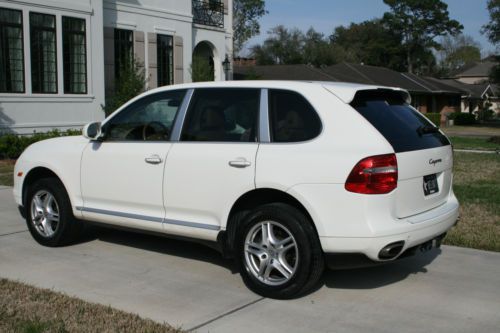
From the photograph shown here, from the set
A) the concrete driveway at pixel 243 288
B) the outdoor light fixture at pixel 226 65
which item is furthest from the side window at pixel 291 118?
the outdoor light fixture at pixel 226 65

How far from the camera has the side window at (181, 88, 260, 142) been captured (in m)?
5.39

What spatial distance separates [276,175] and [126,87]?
15012mm

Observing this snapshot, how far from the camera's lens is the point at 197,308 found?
4836mm

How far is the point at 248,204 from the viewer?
530 cm

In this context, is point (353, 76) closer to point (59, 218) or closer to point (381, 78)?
point (381, 78)

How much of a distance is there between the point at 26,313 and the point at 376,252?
2.68 meters

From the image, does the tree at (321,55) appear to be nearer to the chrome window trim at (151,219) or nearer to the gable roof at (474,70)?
the gable roof at (474,70)

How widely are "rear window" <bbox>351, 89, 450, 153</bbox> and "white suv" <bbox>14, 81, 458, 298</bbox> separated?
0.05ft

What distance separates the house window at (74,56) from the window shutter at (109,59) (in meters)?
1.56

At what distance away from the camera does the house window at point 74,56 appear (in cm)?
1794

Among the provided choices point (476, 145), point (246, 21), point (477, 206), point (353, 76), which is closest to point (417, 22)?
point (246, 21)

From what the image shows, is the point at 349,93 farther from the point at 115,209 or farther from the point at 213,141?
the point at 115,209

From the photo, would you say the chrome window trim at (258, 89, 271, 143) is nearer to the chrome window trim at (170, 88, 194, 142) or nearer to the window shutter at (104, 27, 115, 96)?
the chrome window trim at (170, 88, 194, 142)

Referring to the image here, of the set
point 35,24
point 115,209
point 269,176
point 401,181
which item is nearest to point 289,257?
point 269,176
